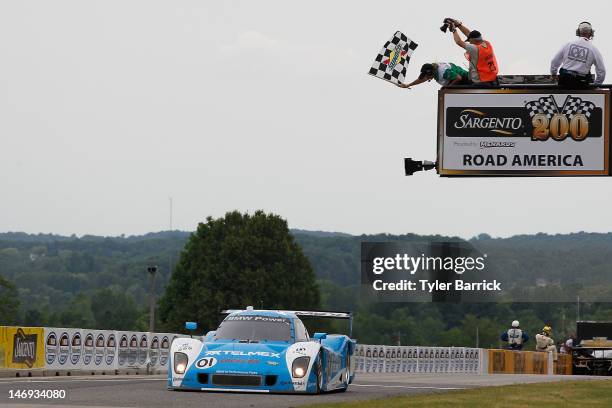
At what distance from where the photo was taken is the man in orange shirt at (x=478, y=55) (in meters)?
19.0

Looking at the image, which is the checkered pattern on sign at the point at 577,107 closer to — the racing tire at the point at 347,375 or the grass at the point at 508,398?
the grass at the point at 508,398

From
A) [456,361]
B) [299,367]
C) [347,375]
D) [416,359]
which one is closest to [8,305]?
[456,361]

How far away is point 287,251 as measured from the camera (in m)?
91.0

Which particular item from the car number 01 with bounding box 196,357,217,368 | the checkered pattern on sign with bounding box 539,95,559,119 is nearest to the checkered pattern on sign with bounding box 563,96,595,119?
the checkered pattern on sign with bounding box 539,95,559,119

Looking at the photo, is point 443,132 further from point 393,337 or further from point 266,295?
point 393,337

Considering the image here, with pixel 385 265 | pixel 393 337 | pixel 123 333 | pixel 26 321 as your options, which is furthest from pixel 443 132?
pixel 26 321

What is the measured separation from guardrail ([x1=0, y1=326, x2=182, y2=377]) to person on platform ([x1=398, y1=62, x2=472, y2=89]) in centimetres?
1256

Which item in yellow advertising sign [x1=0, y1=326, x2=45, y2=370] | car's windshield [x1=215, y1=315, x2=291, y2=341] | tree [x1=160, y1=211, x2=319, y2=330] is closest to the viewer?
car's windshield [x1=215, y1=315, x2=291, y2=341]

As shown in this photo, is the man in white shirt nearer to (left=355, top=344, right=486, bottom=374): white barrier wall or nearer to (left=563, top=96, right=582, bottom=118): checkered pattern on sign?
(left=563, top=96, right=582, bottom=118): checkered pattern on sign

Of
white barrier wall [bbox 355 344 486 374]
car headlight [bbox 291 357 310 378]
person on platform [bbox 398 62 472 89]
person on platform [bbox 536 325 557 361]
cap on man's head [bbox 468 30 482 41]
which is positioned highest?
cap on man's head [bbox 468 30 482 41]

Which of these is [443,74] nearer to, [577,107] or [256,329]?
[577,107]

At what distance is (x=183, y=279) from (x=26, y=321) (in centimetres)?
8904

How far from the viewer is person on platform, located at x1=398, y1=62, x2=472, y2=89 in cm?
1939

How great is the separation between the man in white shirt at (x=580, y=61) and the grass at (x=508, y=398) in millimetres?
4541
